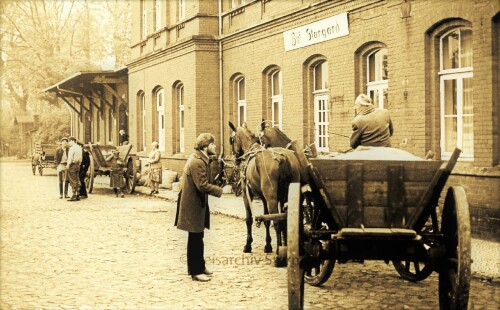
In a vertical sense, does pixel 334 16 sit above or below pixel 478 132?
above

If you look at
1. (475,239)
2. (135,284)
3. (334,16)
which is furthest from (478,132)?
(135,284)

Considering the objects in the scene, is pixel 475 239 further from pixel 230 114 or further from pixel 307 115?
pixel 230 114

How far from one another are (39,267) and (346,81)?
8.48m

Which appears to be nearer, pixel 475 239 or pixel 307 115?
pixel 475 239

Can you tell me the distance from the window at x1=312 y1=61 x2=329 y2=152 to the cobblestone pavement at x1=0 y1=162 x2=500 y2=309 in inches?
157

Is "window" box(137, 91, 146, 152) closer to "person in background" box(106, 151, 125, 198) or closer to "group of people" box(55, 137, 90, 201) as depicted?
"person in background" box(106, 151, 125, 198)

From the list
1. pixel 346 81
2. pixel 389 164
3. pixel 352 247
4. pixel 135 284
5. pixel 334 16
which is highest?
pixel 334 16

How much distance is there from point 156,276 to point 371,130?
10.7 ft

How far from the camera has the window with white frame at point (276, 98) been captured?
1902 cm

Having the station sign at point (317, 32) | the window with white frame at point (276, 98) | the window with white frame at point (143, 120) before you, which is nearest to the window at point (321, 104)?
the station sign at point (317, 32)

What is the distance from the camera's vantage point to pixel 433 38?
40.8ft

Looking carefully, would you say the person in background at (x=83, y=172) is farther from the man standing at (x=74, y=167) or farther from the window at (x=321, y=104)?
the window at (x=321, y=104)

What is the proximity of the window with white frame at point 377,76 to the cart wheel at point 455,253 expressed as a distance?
325 inches

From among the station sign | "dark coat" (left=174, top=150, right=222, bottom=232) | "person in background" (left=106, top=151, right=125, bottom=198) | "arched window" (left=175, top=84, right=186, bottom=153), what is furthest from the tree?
"dark coat" (left=174, top=150, right=222, bottom=232)
